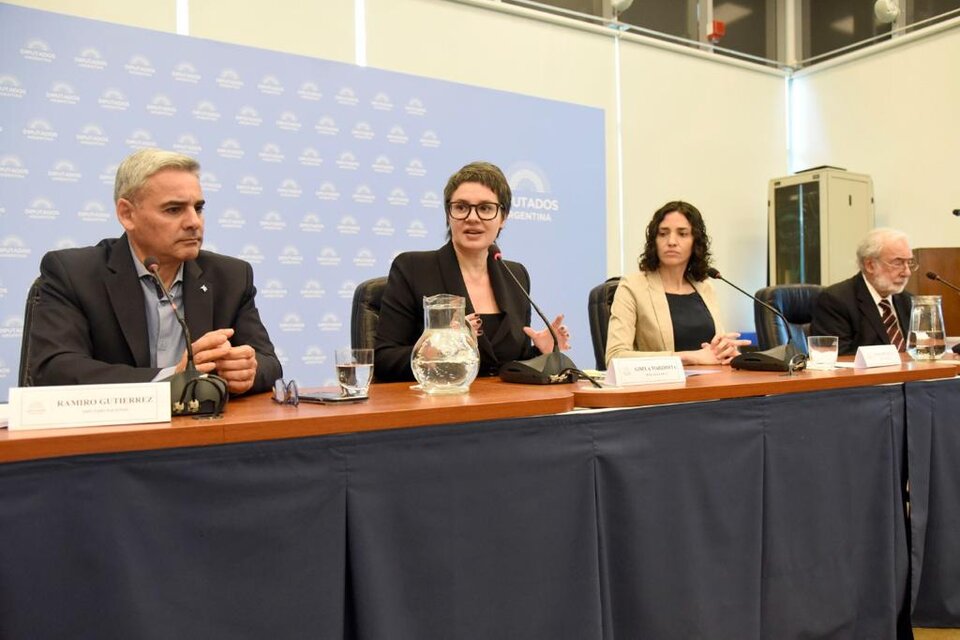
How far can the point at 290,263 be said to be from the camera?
4.02 meters

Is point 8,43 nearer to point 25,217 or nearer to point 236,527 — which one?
point 25,217

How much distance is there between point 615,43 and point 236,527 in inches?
199

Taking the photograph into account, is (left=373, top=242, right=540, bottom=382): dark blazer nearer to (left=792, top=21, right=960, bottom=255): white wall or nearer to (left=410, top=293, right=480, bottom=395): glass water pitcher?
(left=410, top=293, right=480, bottom=395): glass water pitcher

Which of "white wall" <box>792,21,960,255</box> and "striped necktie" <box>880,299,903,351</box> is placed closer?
"striped necktie" <box>880,299,903,351</box>

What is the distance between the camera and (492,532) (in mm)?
1174

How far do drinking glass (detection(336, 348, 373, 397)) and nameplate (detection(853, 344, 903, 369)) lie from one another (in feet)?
4.29

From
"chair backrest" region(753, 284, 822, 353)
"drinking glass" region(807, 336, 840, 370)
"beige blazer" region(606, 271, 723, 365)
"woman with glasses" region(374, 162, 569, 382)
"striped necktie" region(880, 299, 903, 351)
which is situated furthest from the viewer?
"chair backrest" region(753, 284, 822, 353)

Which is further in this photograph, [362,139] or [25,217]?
[362,139]

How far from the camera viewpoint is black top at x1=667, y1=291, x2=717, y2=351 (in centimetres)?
263

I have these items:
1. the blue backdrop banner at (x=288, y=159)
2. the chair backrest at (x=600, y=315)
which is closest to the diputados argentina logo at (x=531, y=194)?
the blue backdrop banner at (x=288, y=159)

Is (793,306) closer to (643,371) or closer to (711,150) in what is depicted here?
(643,371)

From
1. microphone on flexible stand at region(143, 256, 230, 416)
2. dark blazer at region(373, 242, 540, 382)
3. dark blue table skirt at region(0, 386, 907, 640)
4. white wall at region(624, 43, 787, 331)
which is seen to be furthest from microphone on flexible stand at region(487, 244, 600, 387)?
white wall at region(624, 43, 787, 331)

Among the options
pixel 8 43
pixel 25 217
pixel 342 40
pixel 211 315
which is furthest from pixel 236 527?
pixel 342 40

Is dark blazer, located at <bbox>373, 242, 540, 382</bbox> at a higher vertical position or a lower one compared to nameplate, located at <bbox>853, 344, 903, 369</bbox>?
higher
